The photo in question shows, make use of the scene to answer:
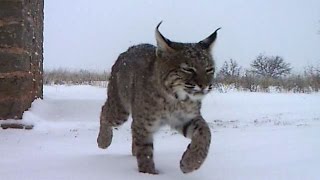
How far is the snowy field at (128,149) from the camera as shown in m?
4.18

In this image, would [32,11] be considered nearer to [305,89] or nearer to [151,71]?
[151,71]

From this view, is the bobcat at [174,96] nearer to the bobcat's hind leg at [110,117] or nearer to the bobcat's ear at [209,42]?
the bobcat's ear at [209,42]

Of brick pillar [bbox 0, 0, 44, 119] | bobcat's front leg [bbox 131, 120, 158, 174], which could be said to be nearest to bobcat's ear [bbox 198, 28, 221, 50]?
bobcat's front leg [bbox 131, 120, 158, 174]

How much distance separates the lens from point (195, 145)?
423cm

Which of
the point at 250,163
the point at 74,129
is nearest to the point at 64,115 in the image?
the point at 74,129

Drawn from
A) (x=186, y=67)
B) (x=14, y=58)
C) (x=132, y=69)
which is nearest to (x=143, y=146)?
(x=186, y=67)

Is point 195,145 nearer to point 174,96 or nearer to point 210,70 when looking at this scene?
point 174,96

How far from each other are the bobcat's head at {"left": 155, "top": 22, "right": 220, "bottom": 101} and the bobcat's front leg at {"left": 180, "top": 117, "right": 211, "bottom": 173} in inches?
13.8

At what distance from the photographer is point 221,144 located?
6.27m

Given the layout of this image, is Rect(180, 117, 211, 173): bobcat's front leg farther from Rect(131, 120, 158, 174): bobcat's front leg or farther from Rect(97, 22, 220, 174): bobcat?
Rect(131, 120, 158, 174): bobcat's front leg

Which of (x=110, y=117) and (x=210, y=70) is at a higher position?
(x=210, y=70)

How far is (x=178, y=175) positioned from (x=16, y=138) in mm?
3555

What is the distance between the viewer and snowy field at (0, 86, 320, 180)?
4180 millimetres

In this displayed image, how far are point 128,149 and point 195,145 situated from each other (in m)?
2.30
